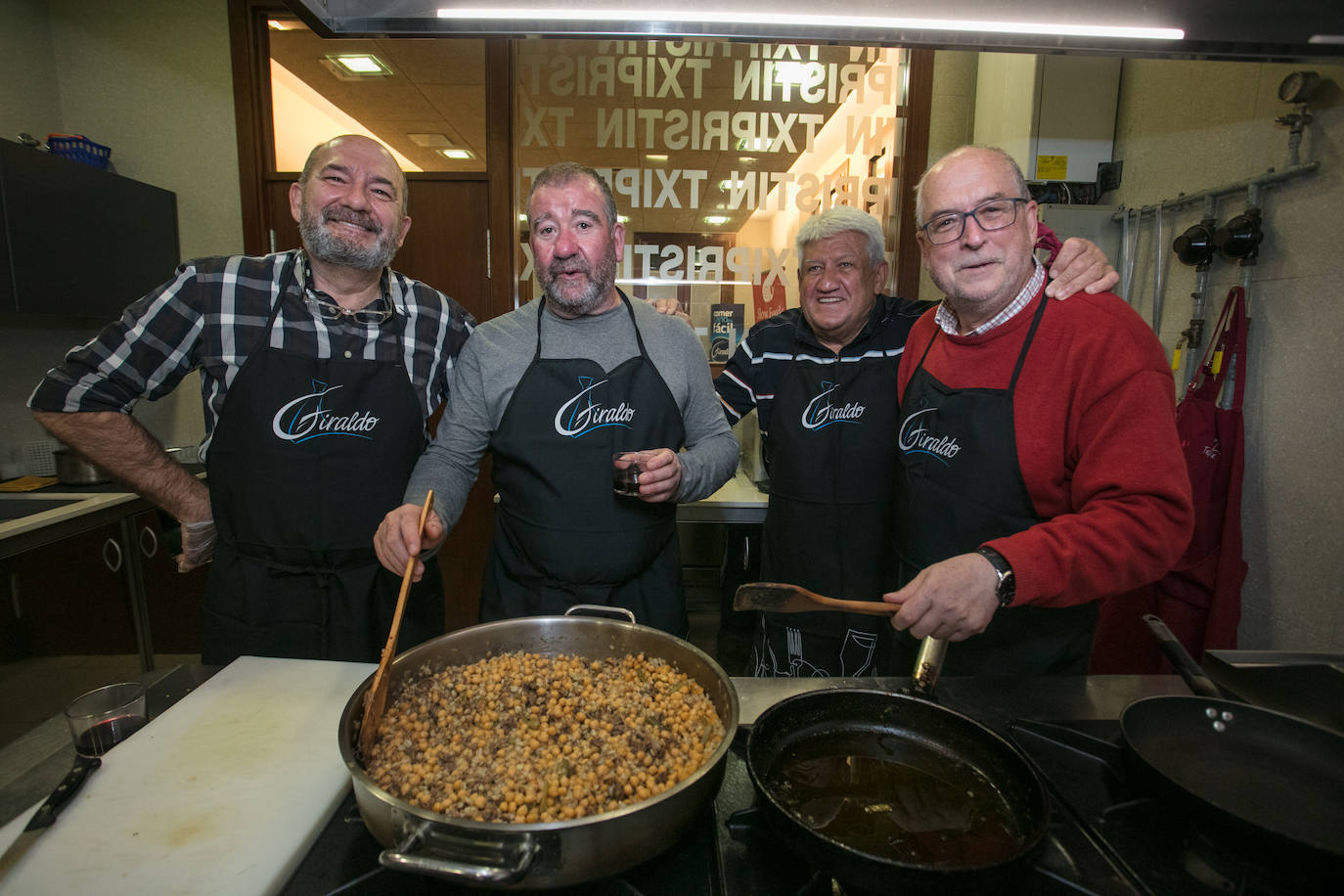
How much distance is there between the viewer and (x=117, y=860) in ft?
2.60

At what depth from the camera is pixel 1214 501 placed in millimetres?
2020

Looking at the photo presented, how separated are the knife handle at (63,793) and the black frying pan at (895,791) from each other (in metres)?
0.88

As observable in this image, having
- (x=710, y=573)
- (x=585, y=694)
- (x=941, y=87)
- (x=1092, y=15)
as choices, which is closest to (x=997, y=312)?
(x=1092, y=15)

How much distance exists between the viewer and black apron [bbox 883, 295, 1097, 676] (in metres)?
1.39

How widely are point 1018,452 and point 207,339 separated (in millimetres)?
1995

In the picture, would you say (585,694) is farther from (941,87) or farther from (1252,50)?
(941,87)

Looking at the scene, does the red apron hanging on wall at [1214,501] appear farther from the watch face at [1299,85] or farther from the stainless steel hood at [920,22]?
the stainless steel hood at [920,22]

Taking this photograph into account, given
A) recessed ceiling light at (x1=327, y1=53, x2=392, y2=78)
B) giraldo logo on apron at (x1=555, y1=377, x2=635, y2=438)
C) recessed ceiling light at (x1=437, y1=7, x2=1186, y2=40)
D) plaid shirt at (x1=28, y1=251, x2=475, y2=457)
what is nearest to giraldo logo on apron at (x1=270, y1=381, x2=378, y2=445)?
plaid shirt at (x1=28, y1=251, x2=475, y2=457)

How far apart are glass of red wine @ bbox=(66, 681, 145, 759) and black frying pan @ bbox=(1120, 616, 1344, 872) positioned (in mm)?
1484

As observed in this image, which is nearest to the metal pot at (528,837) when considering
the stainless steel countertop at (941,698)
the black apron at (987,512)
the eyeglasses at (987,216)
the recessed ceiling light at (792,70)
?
the stainless steel countertop at (941,698)

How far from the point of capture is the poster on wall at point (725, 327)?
10.6ft

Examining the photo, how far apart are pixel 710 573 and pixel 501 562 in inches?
85.5

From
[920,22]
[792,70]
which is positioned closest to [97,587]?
[920,22]

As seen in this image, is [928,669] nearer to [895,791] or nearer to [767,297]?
[895,791]
